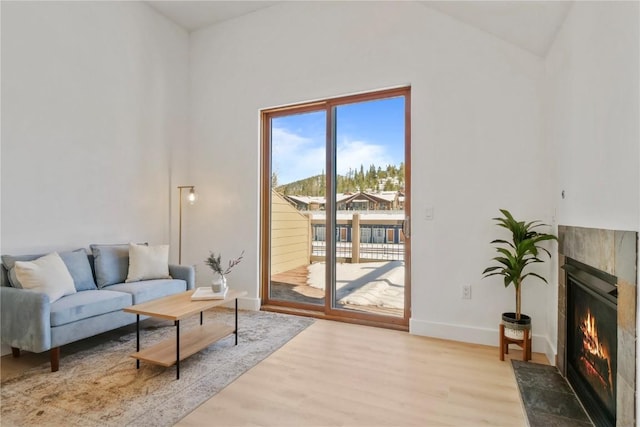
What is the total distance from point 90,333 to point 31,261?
751 millimetres

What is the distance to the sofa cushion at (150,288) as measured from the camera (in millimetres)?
3064

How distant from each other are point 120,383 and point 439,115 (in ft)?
11.0

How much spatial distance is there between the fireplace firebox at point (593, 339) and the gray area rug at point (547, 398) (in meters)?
0.06

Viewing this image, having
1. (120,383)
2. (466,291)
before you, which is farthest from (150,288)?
(466,291)

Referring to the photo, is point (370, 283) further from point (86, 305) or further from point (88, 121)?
point (88, 121)

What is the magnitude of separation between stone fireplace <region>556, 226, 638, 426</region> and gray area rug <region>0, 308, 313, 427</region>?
213 cm

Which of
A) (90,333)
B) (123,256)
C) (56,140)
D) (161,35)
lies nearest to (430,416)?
(90,333)

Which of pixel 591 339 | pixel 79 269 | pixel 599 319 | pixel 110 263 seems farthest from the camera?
pixel 110 263

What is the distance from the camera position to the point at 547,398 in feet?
6.65

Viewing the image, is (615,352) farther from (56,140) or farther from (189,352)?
(56,140)

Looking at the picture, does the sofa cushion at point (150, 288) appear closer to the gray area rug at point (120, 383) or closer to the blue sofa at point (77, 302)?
the blue sofa at point (77, 302)

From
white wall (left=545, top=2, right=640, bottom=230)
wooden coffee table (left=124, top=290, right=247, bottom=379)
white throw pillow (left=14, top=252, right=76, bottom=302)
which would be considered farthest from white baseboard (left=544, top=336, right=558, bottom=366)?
white throw pillow (left=14, top=252, right=76, bottom=302)

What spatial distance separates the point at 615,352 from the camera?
1.58 meters

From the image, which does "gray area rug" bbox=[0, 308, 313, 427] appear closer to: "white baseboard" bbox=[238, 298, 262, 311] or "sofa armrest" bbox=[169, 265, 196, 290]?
"sofa armrest" bbox=[169, 265, 196, 290]
